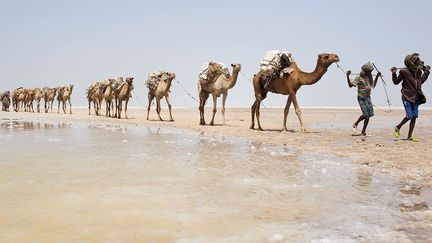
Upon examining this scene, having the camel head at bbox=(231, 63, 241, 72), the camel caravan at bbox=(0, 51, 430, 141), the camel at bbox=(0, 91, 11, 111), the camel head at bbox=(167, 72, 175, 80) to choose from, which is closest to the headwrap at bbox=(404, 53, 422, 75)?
the camel caravan at bbox=(0, 51, 430, 141)

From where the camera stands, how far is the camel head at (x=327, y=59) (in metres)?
13.1

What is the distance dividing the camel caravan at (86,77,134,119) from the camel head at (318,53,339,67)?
14471 millimetres

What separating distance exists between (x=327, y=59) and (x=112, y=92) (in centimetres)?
1798

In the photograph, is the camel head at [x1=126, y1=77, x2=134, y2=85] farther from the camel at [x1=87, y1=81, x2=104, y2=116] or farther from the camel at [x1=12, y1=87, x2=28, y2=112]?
the camel at [x1=12, y1=87, x2=28, y2=112]

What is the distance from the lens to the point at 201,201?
4.30 m

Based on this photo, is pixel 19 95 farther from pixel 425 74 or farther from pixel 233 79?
pixel 425 74

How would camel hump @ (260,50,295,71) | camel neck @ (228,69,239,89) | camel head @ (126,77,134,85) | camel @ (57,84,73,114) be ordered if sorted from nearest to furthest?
camel hump @ (260,50,295,71) < camel neck @ (228,69,239,89) < camel head @ (126,77,134,85) < camel @ (57,84,73,114)

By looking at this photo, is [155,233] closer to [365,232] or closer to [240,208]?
[240,208]

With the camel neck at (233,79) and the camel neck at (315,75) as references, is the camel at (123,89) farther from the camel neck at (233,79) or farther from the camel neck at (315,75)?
the camel neck at (315,75)

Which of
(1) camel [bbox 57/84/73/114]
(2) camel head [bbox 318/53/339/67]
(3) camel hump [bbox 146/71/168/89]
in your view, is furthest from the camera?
(1) camel [bbox 57/84/73/114]

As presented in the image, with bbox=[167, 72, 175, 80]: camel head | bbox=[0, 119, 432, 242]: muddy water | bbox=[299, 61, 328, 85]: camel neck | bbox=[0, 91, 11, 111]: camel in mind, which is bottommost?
bbox=[0, 119, 432, 242]: muddy water

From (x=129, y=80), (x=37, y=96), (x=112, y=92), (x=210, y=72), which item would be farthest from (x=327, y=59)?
(x=37, y=96)

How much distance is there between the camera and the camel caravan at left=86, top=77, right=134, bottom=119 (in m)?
25.2

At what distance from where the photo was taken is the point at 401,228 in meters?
3.43
